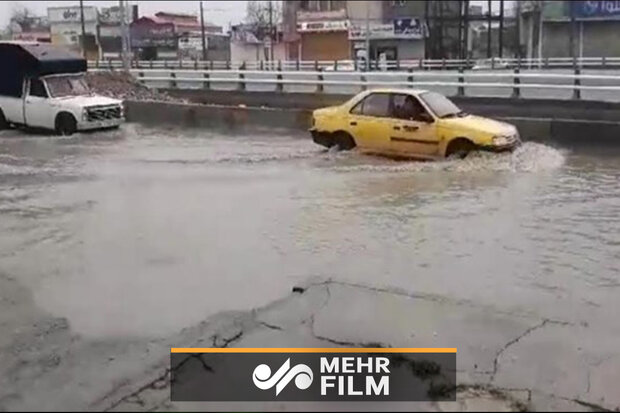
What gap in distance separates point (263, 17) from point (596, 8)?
119 ft

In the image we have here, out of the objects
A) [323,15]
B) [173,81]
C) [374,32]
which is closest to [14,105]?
[173,81]

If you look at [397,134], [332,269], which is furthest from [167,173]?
[332,269]

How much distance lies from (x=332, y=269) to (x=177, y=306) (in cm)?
182

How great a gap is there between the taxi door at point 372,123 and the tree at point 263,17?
166 ft

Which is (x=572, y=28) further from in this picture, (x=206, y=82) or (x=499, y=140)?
(x=499, y=140)

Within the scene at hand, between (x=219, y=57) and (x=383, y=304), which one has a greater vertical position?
(x=219, y=57)

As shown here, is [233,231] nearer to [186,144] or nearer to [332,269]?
[332,269]

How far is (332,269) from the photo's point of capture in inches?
330

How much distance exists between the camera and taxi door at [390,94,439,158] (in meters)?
16.1

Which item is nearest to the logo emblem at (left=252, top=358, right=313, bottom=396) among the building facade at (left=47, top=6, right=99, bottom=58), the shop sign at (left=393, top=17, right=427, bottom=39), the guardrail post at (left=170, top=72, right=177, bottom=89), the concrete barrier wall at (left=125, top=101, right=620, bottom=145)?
the concrete barrier wall at (left=125, top=101, right=620, bottom=145)

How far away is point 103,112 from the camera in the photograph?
23.3 meters

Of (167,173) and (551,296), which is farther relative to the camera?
(167,173)

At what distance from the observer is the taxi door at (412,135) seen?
16.1m

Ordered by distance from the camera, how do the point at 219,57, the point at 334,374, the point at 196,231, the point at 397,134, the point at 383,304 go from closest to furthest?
the point at 334,374 → the point at 383,304 → the point at 196,231 → the point at 397,134 → the point at 219,57
